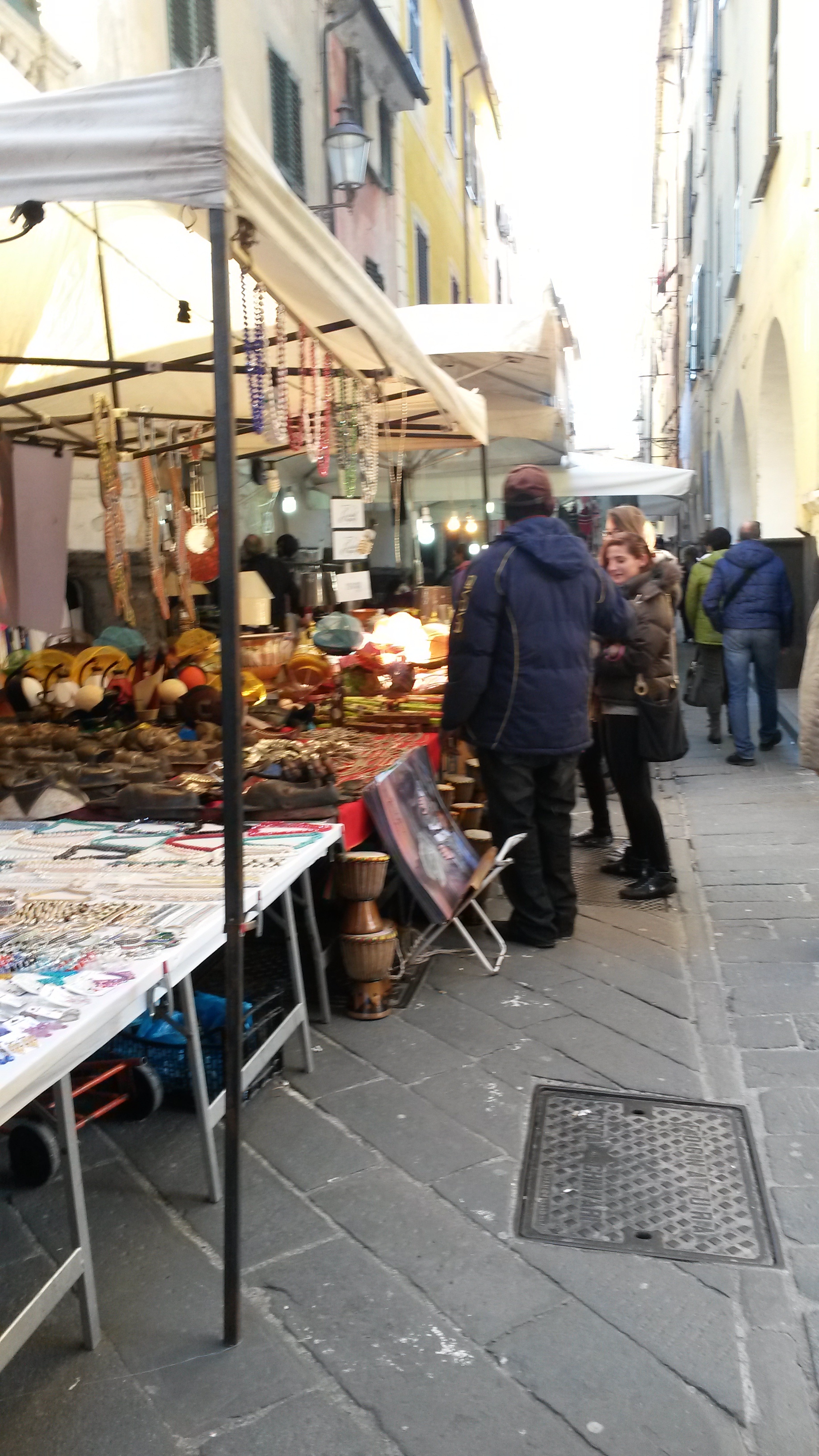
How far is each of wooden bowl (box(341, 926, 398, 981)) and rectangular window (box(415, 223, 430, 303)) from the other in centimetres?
1493

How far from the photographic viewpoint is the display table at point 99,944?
2.01 metres

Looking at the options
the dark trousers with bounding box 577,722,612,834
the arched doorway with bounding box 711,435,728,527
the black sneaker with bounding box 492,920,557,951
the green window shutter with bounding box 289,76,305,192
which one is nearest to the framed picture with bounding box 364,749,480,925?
the black sneaker with bounding box 492,920,557,951

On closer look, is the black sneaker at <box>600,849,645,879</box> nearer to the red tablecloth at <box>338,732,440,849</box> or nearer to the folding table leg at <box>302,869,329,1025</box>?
the red tablecloth at <box>338,732,440,849</box>

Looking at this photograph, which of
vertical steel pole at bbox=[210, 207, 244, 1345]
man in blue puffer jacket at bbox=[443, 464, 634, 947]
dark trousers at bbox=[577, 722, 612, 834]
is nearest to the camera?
vertical steel pole at bbox=[210, 207, 244, 1345]

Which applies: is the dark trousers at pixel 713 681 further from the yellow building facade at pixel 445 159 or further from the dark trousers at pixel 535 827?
the yellow building facade at pixel 445 159

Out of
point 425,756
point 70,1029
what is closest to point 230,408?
point 70,1029

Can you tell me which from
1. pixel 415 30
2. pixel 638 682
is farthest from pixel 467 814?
pixel 415 30

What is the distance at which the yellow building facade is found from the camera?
54.2 ft

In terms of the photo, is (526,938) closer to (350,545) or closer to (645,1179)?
(645,1179)

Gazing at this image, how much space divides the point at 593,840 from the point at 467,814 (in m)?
1.21

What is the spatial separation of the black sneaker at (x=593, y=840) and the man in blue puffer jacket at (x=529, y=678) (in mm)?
1446

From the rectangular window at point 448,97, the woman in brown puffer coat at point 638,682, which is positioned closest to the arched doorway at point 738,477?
the rectangular window at point 448,97

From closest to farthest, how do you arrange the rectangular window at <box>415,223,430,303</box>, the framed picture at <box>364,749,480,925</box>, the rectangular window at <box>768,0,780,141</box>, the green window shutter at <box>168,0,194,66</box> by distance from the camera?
1. the framed picture at <box>364,749,480,925</box>
2. the green window shutter at <box>168,0,194,66</box>
3. the rectangular window at <box>768,0,780,141</box>
4. the rectangular window at <box>415,223,430,303</box>

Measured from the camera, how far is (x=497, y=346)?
7352mm
